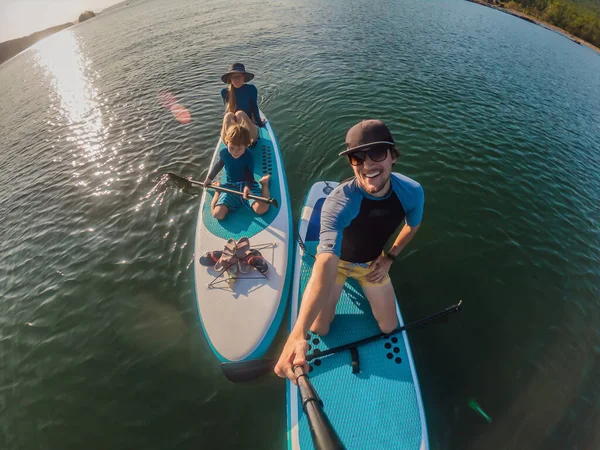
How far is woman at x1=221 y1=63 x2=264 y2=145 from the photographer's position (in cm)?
866

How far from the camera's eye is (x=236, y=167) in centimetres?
711

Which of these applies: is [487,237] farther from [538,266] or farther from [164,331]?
[164,331]

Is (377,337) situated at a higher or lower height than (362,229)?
lower

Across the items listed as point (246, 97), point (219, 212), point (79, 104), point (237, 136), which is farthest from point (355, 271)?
point (79, 104)

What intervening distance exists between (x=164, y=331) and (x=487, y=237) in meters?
8.64

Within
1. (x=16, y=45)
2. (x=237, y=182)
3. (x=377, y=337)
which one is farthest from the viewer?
(x=16, y=45)

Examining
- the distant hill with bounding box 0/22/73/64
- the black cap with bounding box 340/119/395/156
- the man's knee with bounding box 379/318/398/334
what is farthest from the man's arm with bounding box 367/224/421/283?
the distant hill with bounding box 0/22/73/64

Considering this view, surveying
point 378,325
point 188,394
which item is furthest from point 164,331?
point 378,325

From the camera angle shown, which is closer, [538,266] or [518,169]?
[538,266]

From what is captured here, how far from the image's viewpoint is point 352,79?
51.6ft

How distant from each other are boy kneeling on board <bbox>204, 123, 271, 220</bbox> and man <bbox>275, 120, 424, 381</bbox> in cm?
357

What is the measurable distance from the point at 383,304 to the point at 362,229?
1566 millimetres

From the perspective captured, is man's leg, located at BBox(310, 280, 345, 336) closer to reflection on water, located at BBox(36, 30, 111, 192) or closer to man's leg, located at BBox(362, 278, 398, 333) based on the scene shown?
man's leg, located at BBox(362, 278, 398, 333)

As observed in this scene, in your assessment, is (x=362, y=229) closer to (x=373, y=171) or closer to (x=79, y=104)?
(x=373, y=171)
